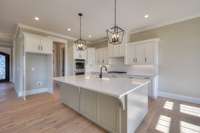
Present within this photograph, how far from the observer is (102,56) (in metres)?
6.13

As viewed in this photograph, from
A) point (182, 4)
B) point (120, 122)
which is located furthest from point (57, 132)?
point (182, 4)

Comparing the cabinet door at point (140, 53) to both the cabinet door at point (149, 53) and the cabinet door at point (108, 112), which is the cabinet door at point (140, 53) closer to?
the cabinet door at point (149, 53)

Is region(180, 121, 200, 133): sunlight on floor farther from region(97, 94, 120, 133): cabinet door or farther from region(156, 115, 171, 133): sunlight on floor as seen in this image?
region(97, 94, 120, 133): cabinet door

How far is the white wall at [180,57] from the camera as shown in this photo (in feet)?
11.4

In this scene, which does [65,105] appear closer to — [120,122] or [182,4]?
[120,122]

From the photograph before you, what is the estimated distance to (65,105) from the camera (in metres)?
3.25

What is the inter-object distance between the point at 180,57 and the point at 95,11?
3448mm

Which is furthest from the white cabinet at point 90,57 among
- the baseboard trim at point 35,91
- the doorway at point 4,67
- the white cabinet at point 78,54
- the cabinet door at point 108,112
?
the doorway at point 4,67

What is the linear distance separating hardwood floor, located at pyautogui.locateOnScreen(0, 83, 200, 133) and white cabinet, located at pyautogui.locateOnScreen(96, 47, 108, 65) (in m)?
3.53

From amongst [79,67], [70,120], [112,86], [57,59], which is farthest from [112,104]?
[57,59]

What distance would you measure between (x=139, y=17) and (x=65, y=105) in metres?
3.87

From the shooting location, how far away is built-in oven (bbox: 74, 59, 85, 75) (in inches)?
237

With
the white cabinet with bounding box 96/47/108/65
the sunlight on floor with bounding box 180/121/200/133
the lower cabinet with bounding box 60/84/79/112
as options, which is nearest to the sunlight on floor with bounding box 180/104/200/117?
the sunlight on floor with bounding box 180/121/200/133

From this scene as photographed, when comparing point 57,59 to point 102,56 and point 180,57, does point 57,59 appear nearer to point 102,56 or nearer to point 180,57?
point 102,56
